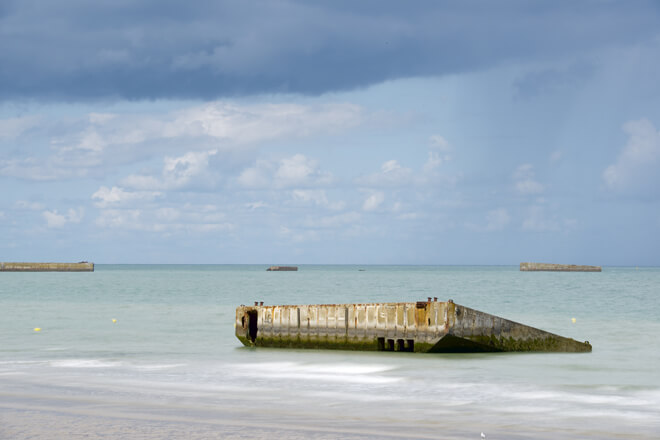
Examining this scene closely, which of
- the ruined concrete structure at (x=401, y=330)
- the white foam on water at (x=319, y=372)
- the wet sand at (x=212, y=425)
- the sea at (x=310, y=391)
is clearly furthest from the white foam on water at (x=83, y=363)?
the wet sand at (x=212, y=425)

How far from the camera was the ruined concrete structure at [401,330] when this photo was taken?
26594mm

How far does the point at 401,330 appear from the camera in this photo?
27.4 m

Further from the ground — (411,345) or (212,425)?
(411,345)

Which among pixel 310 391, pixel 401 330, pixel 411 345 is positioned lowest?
pixel 310 391

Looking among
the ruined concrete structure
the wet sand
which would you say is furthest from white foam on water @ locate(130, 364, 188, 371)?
the wet sand

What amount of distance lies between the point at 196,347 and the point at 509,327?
1254cm

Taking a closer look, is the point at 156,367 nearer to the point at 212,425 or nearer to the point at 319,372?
the point at 319,372

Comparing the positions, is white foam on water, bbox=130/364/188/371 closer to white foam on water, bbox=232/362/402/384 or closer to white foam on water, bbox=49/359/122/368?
white foam on water, bbox=49/359/122/368

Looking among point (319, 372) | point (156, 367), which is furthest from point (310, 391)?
point (156, 367)

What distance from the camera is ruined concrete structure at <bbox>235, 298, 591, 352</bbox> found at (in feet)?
87.2

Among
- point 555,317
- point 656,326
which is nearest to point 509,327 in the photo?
point 656,326

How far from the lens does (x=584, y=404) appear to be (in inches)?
742

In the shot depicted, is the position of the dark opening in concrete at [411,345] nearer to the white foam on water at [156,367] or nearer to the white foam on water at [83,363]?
the white foam on water at [156,367]

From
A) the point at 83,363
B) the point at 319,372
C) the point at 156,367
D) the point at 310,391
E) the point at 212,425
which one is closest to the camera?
the point at 212,425
